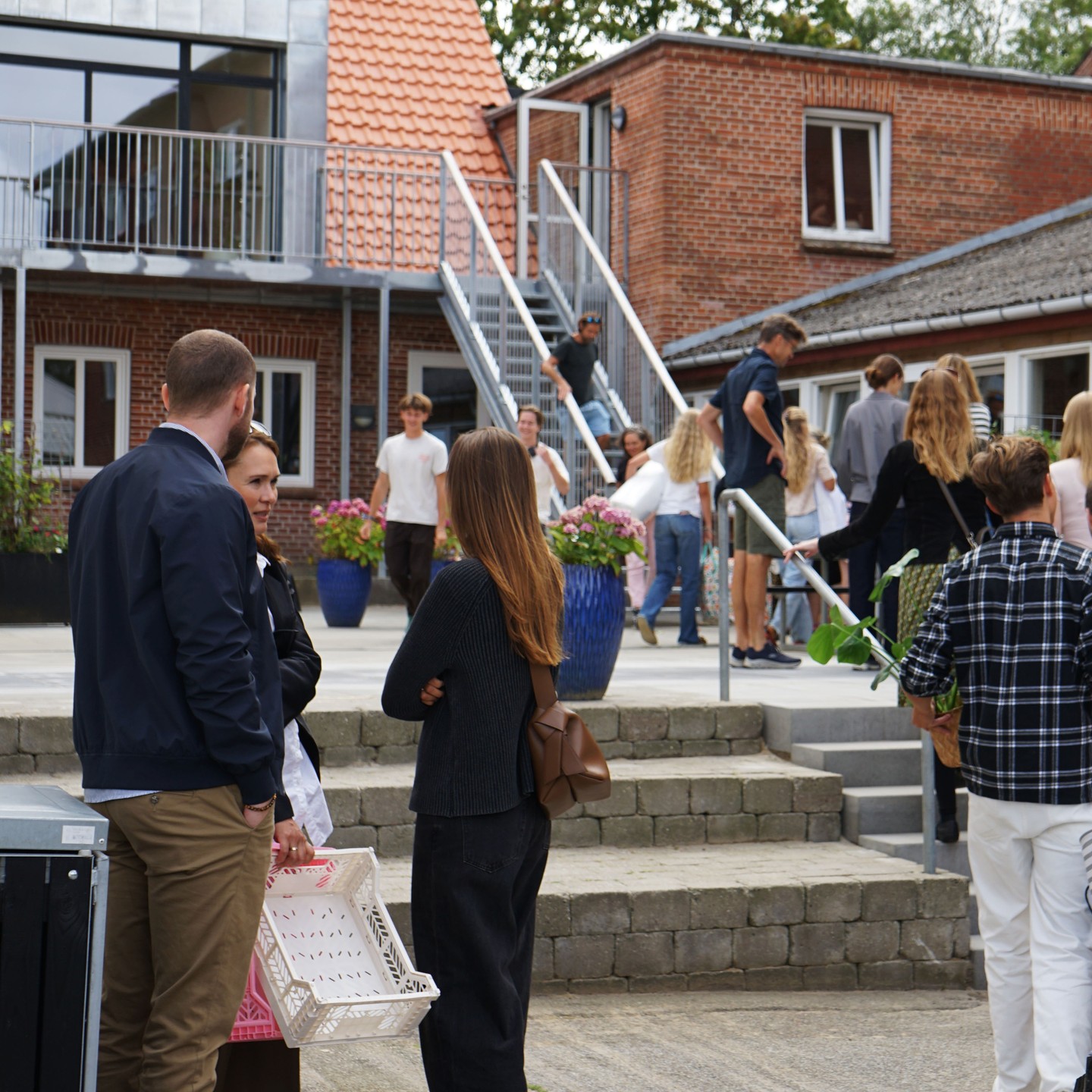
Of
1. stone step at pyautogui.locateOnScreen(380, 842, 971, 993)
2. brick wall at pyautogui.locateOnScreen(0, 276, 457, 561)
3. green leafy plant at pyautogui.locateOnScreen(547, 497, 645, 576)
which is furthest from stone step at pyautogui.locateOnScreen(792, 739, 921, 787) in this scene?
brick wall at pyautogui.locateOnScreen(0, 276, 457, 561)

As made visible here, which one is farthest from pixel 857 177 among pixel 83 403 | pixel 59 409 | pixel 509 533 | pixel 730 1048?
pixel 509 533

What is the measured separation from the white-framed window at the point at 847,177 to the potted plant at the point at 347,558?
25.5 feet

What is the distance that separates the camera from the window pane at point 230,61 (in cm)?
1761

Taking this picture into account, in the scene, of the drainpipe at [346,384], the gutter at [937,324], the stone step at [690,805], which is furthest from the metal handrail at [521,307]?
the stone step at [690,805]

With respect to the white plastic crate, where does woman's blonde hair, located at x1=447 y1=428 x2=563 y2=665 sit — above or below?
above

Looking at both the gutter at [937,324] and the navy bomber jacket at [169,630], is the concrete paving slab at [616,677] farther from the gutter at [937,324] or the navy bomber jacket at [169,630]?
the gutter at [937,324]

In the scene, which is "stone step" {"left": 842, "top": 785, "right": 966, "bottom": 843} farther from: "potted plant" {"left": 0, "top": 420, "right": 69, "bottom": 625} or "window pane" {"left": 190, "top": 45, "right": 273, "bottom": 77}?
"window pane" {"left": 190, "top": 45, "right": 273, "bottom": 77}

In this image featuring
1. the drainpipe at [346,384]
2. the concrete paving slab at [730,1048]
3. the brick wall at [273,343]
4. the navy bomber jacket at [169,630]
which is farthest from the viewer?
the drainpipe at [346,384]

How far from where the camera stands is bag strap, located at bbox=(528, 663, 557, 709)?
374 centimetres

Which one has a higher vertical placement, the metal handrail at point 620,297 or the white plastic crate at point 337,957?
the metal handrail at point 620,297

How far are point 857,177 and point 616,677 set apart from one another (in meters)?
10.9

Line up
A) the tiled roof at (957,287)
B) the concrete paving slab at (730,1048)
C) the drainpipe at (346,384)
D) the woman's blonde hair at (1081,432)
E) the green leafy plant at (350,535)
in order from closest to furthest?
the concrete paving slab at (730,1048)
the woman's blonde hair at (1081,432)
the green leafy plant at (350,535)
the tiled roof at (957,287)
the drainpipe at (346,384)

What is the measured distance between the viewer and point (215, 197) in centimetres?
1656

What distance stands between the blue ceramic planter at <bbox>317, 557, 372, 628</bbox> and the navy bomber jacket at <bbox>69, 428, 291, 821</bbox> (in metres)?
9.22
